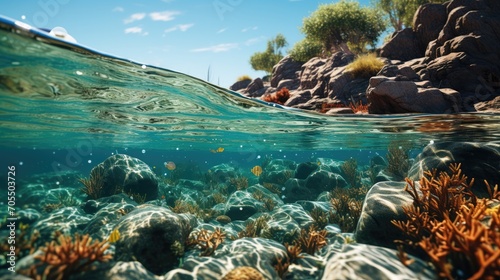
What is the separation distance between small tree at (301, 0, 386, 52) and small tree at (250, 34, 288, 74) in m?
13.4

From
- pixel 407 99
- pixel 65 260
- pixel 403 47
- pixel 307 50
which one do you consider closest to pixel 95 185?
pixel 65 260

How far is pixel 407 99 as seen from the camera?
35.3 ft

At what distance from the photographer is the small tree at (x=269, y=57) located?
39438 millimetres

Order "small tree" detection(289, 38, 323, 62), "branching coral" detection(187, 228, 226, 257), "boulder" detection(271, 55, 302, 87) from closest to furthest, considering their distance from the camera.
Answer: "branching coral" detection(187, 228, 226, 257)
"boulder" detection(271, 55, 302, 87)
"small tree" detection(289, 38, 323, 62)

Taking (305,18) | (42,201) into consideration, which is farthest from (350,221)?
(305,18)

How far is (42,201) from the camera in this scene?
51.5ft

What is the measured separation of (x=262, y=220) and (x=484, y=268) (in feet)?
27.3

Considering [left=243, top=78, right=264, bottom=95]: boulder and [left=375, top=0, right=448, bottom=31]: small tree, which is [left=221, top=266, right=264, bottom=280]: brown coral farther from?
[left=375, top=0, right=448, bottom=31]: small tree

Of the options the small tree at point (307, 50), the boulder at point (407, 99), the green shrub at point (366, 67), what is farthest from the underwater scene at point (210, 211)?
the small tree at point (307, 50)

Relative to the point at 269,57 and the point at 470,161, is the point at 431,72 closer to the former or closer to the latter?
the point at 470,161

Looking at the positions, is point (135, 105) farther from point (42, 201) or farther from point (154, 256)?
point (42, 201)

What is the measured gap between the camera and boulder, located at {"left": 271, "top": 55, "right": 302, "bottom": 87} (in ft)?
86.6

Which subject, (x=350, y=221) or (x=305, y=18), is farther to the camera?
(x=305, y=18)

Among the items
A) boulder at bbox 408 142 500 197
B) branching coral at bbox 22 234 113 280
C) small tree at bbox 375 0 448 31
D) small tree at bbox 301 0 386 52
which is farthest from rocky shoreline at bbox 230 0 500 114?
small tree at bbox 375 0 448 31
